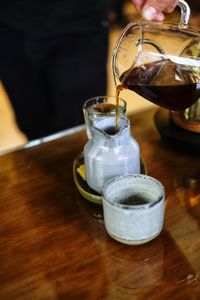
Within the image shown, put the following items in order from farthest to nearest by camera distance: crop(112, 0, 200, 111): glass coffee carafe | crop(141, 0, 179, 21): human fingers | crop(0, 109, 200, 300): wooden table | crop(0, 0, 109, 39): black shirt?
crop(0, 0, 109, 39): black shirt, crop(141, 0, 179, 21): human fingers, crop(112, 0, 200, 111): glass coffee carafe, crop(0, 109, 200, 300): wooden table

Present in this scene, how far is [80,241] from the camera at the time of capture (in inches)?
33.1

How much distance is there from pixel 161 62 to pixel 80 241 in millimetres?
383

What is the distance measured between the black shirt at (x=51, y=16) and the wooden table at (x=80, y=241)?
2.04ft

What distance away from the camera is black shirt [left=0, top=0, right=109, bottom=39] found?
4.95 ft

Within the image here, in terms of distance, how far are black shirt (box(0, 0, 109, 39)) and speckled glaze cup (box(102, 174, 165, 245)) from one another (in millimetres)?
874

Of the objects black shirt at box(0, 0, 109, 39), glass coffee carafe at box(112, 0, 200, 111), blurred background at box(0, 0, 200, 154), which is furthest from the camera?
blurred background at box(0, 0, 200, 154)

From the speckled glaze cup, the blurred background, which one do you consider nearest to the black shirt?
the blurred background

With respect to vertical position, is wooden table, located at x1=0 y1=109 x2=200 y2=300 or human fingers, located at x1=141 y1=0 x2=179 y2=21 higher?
human fingers, located at x1=141 y1=0 x2=179 y2=21

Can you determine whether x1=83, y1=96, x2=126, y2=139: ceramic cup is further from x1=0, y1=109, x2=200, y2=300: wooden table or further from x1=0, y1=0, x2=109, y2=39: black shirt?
x1=0, y1=0, x2=109, y2=39: black shirt

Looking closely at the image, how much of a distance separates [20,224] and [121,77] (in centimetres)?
36

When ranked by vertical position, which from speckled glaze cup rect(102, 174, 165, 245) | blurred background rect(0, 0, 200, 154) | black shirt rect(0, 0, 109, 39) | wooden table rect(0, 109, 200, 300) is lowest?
blurred background rect(0, 0, 200, 154)

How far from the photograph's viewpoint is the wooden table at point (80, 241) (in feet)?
2.44

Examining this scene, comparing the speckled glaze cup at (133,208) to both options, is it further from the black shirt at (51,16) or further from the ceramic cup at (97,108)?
the black shirt at (51,16)

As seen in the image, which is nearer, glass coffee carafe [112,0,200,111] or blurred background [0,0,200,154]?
glass coffee carafe [112,0,200,111]
